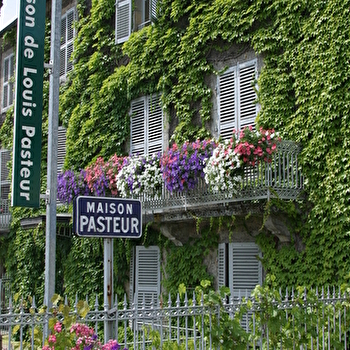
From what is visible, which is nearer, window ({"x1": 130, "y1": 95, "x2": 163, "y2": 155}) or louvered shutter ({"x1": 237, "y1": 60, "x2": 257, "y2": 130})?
louvered shutter ({"x1": 237, "y1": 60, "x2": 257, "y2": 130})

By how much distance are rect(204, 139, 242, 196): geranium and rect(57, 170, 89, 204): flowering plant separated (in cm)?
Answer: 434

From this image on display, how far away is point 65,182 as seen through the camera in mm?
14305

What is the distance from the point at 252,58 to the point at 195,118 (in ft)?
6.02

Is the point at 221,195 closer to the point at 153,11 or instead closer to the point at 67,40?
the point at 153,11

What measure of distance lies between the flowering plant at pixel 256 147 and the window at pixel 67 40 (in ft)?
27.1

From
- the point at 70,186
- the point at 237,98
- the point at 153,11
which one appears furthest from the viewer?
the point at 70,186

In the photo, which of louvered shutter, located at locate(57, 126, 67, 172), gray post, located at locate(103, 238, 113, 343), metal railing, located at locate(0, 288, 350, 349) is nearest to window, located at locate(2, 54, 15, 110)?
louvered shutter, located at locate(57, 126, 67, 172)

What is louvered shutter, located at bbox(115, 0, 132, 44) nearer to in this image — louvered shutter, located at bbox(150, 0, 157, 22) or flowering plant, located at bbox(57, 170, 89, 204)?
louvered shutter, located at bbox(150, 0, 157, 22)

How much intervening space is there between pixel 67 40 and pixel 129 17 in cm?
310

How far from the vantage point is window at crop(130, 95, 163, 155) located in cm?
1365

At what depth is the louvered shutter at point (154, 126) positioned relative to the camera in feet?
44.6

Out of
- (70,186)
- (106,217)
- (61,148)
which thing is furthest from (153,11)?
(106,217)

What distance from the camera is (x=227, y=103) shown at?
12.1 m

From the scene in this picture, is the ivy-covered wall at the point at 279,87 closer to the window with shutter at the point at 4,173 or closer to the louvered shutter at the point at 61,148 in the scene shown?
the louvered shutter at the point at 61,148
